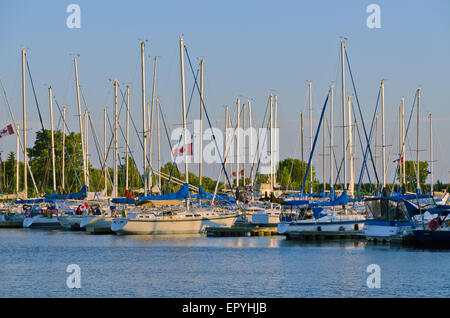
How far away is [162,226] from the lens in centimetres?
6450

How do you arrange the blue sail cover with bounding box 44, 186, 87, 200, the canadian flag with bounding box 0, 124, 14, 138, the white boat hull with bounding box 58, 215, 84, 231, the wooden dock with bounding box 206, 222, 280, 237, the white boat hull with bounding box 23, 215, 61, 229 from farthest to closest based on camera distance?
the white boat hull with bounding box 23, 215, 61, 229, the canadian flag with bounding box 0, 124, 14, 138, the blue sail cover with bounding box 44, 186, 87, 200, the white boat hull with bounding box 58, 215, 84, 231, the wooden dock with bounding box 206, 222, 280, 237

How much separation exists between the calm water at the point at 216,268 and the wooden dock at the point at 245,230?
258 cm

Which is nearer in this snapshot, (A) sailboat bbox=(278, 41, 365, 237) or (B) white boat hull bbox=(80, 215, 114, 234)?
(A) sailboat bbox=(278, 41, 365, 237)

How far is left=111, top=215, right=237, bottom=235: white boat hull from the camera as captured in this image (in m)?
64.5

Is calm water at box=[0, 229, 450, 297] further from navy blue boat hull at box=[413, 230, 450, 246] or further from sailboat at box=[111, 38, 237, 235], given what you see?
sailboat at box=[111, 38, 237, 235]

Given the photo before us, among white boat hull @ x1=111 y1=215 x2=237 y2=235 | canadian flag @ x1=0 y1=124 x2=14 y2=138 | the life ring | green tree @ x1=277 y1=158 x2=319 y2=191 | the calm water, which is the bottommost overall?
the calm water

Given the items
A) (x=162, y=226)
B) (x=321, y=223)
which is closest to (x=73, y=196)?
(x=162, y=226)

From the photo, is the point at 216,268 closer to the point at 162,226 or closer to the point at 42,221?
the point at 162,226

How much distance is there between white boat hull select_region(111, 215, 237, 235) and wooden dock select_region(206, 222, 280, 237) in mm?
486

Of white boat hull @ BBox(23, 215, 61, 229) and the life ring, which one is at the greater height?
the life ring

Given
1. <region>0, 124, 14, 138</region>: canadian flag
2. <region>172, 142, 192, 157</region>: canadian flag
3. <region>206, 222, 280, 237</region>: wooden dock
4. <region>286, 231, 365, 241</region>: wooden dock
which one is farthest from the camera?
<region>0, 124, 14, 138</region>: canadian flag

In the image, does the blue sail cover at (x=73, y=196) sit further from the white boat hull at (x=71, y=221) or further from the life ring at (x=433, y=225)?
the life ring at (x=433, y=225)

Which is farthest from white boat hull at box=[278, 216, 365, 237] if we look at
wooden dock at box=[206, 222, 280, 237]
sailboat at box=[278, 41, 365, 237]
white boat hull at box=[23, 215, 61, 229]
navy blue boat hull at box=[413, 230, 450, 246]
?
white boat hull at box=[23, 215, 61, 229]
